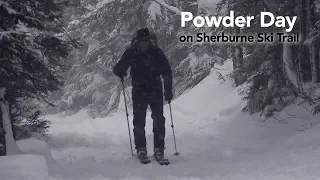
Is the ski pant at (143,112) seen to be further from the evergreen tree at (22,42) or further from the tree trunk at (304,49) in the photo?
the tree trunk at (304,49)

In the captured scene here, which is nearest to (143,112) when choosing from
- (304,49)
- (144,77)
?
(144,77)

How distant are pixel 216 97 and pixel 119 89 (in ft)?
35.8

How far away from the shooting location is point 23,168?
4.87 m

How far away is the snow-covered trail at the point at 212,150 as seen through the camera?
5500 mm

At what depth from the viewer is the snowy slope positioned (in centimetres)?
549

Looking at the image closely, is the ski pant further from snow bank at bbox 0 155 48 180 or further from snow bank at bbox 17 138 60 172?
snow bank at bbox 0 155 48 180

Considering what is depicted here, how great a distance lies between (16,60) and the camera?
5918 millimetres

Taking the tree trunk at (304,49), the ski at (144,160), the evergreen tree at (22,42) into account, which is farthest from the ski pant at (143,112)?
the tree trunk at (304,49)

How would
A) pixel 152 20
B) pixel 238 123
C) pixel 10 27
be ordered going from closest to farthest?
1. pixel 10 27
2. pixel 238 123
3. pixel 152 20

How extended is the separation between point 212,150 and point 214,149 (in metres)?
0.11

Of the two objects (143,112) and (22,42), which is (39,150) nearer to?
(143,112)

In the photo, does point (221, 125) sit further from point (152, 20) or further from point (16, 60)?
point (152, 20)

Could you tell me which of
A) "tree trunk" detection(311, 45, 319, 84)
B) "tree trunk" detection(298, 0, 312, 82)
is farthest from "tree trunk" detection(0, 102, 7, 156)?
"tree trunk" detection(311, 45, 319, 84)

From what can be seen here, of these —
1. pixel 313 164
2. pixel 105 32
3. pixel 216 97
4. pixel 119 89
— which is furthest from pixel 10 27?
pixel 105 32
